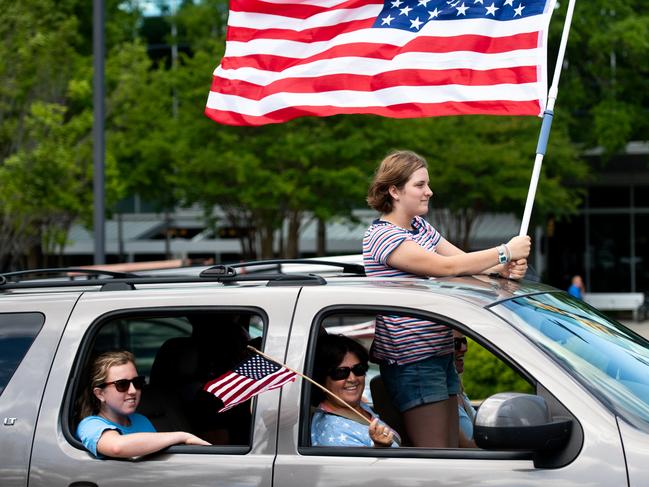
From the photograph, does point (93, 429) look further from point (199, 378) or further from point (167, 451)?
point (199, 378)

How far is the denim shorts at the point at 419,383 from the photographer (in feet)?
13.1

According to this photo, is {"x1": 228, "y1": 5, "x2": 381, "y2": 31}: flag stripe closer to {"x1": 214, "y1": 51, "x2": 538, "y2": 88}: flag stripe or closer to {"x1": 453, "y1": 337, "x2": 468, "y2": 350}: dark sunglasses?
{"x1": 214, "y1": 51, "x2": 538, "y2": 88}: flag stripe

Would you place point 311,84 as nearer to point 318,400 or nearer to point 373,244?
point 373,244

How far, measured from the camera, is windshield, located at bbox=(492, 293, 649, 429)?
11.3 ft

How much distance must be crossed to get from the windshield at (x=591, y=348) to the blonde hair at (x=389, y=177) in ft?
2.54

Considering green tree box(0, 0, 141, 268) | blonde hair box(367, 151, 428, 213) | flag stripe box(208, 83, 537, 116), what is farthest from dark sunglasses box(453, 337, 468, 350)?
green tree box(0, 0, 141, 268)

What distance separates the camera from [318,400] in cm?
401

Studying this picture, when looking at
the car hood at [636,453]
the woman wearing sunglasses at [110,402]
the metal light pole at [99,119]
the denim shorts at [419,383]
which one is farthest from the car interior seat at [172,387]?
the metal light pole at [99,119]

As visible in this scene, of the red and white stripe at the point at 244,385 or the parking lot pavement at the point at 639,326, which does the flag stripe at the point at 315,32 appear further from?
the parking lot pavement at the point at 639,326

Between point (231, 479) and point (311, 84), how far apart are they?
10.1ft

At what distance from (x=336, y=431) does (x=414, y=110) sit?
253 centimetres

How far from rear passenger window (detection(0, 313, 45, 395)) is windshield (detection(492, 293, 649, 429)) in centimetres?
173

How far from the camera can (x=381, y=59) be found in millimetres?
6113

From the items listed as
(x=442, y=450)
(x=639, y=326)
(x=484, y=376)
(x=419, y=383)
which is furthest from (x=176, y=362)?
(x=639, y=326)
